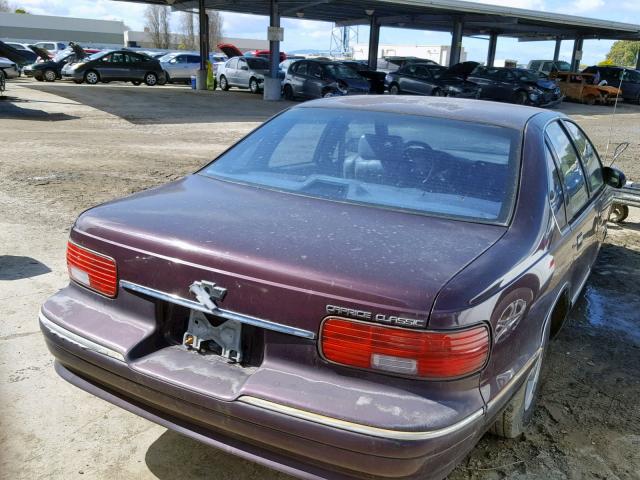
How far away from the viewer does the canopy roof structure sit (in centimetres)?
2738

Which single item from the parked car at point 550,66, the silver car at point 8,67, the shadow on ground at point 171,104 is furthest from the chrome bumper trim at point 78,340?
the parked car at point 550,66

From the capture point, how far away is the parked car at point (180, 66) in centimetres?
3086

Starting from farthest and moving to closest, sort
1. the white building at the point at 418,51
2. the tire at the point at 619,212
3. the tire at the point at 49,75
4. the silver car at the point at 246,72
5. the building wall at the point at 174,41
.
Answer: the building wall at the point at 174,41
the white building at the point at 418,51
the tire at the point at 49,75
the silver car at the point at 246,72
the tire at the point at 619,212

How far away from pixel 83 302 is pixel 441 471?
64.3 inches

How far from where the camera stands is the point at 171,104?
20.2 m

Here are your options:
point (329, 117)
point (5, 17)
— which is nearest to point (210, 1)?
point (329, 117)

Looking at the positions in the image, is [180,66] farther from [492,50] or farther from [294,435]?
[294,435]

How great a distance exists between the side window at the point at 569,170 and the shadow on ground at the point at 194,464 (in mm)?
2012

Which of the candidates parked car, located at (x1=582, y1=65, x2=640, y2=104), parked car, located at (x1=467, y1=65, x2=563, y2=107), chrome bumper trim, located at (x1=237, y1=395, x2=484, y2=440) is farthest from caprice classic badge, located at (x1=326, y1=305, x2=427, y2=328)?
parked car, located at (x1=582, y1=65, x2=640, y2=104)

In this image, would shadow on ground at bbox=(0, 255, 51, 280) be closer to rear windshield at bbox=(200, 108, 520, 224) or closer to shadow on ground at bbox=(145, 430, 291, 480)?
rear windshield at bbox=(200, 108, 520, 224)

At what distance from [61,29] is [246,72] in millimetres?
64751

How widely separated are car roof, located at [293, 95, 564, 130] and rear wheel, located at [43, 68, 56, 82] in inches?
1126

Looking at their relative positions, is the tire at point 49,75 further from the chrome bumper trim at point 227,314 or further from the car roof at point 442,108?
the chrome bumper trim at point 227,314

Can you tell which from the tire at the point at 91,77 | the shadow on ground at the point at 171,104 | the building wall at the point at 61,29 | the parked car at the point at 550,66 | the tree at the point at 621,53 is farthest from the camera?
the building wall at the point at 61,29
